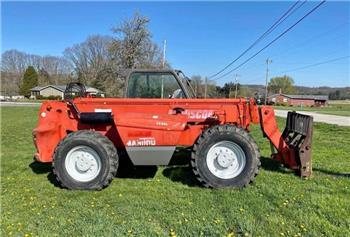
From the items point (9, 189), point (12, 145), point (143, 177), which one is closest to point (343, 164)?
point (143, 177)

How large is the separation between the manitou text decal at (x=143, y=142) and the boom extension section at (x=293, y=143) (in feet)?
6.61

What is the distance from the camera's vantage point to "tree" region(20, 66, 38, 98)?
97537mm

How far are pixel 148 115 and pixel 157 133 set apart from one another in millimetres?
389

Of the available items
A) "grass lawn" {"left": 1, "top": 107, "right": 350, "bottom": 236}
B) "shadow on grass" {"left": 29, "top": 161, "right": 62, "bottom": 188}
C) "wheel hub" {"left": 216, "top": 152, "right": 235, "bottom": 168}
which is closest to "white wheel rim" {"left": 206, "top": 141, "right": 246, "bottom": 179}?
"wheel hub" {"left": 216, "top": 152, "right": 235, "bottom": 168}

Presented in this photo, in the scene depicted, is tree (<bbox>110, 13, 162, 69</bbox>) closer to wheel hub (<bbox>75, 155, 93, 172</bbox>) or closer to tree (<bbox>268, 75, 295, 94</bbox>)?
wheel hub (<bbox>75, 155, 93, 172</bbox>)

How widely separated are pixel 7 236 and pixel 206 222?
2282 millimetres

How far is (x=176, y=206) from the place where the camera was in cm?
484

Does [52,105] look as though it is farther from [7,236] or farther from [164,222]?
[164,222]

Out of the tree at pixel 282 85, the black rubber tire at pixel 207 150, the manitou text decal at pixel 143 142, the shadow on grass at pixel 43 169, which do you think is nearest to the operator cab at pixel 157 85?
the manitou text decal at pixel 143 142

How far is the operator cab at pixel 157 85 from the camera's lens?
6492 mm

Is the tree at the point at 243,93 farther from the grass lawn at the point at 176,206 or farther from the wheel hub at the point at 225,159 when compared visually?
the grass lawn at the point at 176,206

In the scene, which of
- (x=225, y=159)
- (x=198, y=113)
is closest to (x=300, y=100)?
(x=198, y=113)

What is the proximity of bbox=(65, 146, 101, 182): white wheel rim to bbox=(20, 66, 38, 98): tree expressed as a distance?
99.6 metres

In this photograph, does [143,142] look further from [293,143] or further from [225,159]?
[293,143]
